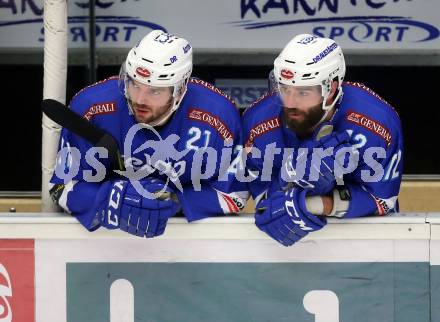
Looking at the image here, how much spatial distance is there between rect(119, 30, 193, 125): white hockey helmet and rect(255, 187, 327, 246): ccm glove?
0.51 metres

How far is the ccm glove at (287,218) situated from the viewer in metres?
3.88

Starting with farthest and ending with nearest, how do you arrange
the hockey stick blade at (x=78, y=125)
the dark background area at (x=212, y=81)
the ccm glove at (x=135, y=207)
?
the dark background area at (x=212, y=81) < the hockey stick blade at (x=78, y=125) < the ccm glove at (x=135, y=207)

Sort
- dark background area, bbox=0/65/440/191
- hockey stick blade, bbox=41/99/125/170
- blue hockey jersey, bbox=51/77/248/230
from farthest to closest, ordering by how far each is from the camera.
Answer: dark background area, bbox=0/65/440/191 < blue hockey jersey, bbox=51/77/248/230 < hockey stick blade, bbox=41/99/125/170

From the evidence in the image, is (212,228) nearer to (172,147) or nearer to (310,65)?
(172,147)

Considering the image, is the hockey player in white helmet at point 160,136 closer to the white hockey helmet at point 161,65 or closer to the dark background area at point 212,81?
the white hockey helmet at point 161,65

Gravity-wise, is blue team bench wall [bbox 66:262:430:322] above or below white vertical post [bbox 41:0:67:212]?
below

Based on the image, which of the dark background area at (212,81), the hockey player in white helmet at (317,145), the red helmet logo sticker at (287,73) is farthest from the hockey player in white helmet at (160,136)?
the dark background area at (212,81)

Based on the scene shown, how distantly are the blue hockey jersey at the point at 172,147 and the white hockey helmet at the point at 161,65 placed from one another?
0.08 meters

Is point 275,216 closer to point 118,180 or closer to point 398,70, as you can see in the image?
point 118,180

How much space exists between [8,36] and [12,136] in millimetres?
515

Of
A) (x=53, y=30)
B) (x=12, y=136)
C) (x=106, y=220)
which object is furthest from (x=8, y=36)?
(x=106, y=220)

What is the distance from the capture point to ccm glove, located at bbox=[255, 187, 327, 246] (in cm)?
388

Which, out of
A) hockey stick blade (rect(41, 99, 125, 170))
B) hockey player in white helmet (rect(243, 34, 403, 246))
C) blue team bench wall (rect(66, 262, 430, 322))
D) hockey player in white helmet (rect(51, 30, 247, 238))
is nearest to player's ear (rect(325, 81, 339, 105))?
hockey player in white helmet (rect(243, 34, 403, 246))

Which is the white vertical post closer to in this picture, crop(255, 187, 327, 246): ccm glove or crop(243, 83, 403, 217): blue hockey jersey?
crop(243, 83, 403, 217): blue hockey jersey
